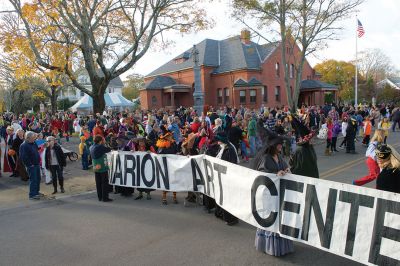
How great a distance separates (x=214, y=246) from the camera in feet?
17.5

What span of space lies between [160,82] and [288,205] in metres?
42.4

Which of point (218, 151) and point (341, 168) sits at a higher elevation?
point (218, 151)

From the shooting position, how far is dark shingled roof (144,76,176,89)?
44.6 meters

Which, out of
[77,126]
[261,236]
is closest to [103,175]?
[261,236]

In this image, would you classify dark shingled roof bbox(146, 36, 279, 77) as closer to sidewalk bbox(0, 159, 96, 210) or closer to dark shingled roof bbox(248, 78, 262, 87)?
dark shingled roof bbox(248, 78, 262, 87)

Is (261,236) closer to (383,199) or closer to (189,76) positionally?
(383,199)

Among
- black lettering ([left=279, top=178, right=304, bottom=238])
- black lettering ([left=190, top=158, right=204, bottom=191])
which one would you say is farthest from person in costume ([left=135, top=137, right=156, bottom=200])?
black lettering ([left=279, top=178, right=304, bottom=238])

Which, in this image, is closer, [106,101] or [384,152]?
[384,152]

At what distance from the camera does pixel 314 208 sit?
14.1 feet

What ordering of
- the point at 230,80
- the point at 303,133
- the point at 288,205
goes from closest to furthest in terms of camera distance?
the point at 288,205 → the point at 303,133 → the point at 230,80

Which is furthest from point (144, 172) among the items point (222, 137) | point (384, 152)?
point (384, 152)

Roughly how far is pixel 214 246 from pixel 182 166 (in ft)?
7.32

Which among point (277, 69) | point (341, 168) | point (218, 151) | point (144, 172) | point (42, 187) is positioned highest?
point (277, 69)

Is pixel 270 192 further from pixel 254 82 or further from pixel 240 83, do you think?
pixel 240 83
